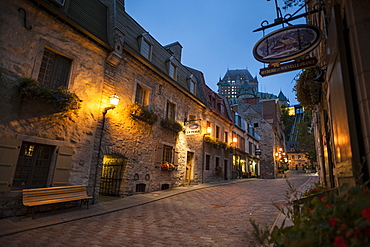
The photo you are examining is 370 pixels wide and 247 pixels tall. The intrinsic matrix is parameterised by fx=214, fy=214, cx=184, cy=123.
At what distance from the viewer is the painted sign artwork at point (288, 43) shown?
13.8 ft

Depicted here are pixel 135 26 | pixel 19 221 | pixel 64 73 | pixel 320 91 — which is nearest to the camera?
pixel 19 221

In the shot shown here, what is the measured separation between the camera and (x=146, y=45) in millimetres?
11883

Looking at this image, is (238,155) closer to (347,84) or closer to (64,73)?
(64,73)

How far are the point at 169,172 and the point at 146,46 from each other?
Result: 284 inches


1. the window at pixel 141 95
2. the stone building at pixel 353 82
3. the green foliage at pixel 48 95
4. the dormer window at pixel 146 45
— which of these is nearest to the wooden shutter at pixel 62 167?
the green foliage at pixel 48 95

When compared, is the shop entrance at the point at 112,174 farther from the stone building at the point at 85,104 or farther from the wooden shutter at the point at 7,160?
the wooden shutter at the point at 7,160

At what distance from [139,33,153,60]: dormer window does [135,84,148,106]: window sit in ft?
6.06

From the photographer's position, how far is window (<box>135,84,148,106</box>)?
1088 cm

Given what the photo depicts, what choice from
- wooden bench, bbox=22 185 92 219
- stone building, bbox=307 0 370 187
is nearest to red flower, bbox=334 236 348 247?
stone building, bbox=307 0 370 187

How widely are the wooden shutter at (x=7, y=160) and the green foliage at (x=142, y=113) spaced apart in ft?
14.9

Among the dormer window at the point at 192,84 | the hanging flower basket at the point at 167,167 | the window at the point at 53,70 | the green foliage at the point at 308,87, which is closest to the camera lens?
the green foliage at the point at 308,87

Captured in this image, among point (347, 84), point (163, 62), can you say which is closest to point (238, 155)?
point (163, 62)

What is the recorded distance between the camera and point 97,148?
8336 mm

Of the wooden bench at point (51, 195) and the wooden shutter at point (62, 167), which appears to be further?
the wooden shutter at point (62, 167)
